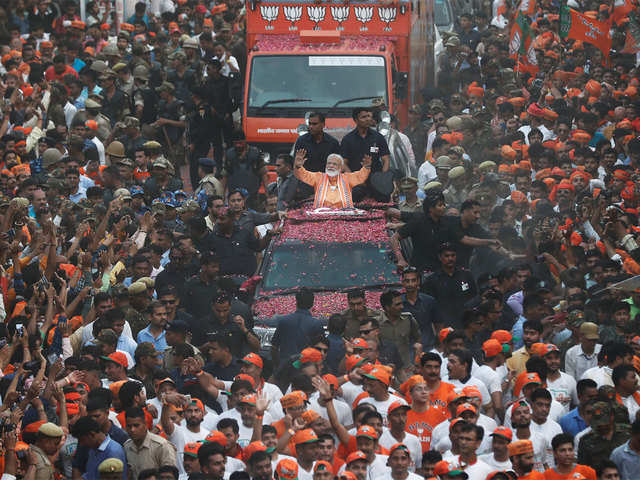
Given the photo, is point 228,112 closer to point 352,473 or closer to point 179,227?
point 179,227

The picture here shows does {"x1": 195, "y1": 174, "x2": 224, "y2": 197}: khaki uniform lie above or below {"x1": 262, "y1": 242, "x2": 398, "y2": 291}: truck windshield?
below

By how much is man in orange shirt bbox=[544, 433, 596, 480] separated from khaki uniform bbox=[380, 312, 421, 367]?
2445 millimetres

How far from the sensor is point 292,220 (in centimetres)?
1471

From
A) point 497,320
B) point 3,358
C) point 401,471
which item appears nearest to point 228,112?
point 497,320

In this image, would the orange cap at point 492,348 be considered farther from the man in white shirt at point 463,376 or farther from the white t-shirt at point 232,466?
the white t-shirt at point 232,466

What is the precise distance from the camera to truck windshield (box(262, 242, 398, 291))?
13.6m

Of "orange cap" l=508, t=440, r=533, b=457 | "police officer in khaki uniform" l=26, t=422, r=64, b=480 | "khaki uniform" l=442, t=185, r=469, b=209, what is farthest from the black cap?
"khaki uniform" l=442, t=185, r=469, b=209

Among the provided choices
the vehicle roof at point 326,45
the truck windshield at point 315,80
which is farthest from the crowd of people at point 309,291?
the vehicle roof at point 326,45

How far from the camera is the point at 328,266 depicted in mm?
13797

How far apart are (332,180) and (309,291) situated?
7.92ft

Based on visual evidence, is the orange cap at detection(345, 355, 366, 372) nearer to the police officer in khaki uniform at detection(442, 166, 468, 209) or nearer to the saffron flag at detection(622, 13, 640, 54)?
the police officer in khaki uniform at detection(442, 166, 468, 209)

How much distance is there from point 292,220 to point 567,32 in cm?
845

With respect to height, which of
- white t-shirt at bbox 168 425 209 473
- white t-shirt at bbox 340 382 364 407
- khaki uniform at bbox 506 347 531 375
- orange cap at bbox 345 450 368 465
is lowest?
khaki uniform at bbox 506 347 531 375

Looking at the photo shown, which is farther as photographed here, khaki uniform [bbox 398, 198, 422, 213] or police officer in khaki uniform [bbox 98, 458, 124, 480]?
khaki uniform [bbox 398, 198, 422, 213]
